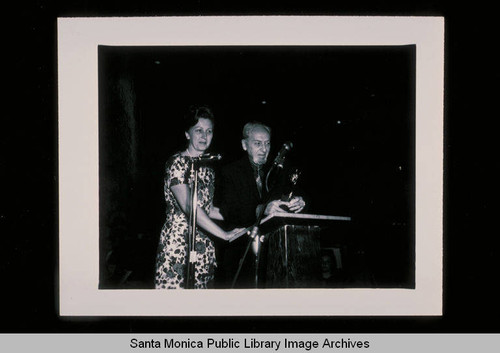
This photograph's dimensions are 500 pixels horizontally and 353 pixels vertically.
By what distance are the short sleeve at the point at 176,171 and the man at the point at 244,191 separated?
7.2 inches

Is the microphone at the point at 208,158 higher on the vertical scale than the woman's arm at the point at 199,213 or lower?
higher

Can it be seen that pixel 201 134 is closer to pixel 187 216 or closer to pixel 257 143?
pixel 257 143

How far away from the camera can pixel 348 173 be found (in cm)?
251

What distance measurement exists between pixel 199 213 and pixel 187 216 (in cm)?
6

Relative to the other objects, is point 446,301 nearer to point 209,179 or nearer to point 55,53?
point 209,179

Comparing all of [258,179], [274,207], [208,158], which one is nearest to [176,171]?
[208,158]

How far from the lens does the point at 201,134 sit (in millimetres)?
2500

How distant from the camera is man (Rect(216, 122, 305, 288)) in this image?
96.3 inches

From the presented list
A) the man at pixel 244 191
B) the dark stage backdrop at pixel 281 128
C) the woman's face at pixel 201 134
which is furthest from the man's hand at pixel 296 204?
the woman's face at pixel 201 134

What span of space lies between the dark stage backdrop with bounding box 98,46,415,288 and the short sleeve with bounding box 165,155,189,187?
49 mm

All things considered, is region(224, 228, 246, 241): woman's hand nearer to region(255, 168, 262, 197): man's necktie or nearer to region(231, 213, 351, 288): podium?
region(231, 213, 351, 288): podium

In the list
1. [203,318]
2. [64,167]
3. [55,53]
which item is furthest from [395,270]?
[55,53]

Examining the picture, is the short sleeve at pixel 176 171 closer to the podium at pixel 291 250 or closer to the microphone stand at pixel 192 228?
the microphone stand at pixel 192 228

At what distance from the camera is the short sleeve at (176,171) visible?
2447 millimetres
